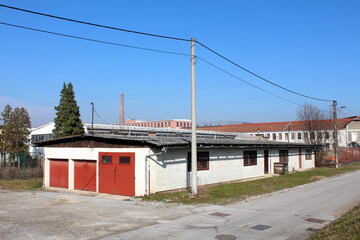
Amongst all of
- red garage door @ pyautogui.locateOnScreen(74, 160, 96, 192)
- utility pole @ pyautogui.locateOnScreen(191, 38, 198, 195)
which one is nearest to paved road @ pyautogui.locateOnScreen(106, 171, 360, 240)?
utility pole @ pyautogui.locateOnScreen(191, 38, 198, 195)

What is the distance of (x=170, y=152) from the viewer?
18312 millimetres

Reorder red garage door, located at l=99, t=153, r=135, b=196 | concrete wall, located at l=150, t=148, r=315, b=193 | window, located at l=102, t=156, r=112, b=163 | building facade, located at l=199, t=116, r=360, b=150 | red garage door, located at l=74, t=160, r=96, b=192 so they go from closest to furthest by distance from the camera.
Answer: red garage door, located at l=99, t=153, r=135, b=196 < concrete wall, located at l=150, t=148, r=315, b=193 < window, located at l=102, t=156, r=112, b=163 < red garage door, located at l=74, t=160, r=96, b=192 < building facade, located at l=199, t=116, r=360, b=150

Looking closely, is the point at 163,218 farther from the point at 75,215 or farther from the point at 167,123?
the point at 167,123

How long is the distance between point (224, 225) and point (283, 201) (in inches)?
229

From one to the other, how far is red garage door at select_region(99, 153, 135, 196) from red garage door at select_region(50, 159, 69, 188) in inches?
131

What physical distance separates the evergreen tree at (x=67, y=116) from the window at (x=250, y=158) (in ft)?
57.2

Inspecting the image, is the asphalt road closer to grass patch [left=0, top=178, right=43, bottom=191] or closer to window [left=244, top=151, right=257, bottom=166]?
grass patch [left=0, top=178, right=43, bottom=191]

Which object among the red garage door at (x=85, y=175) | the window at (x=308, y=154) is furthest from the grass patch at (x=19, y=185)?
the window at (x=308, y=154)

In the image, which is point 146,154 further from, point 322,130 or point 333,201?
point 322,130

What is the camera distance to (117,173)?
18.0m

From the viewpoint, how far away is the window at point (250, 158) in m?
25.9

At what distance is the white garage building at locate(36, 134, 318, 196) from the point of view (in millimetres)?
17203

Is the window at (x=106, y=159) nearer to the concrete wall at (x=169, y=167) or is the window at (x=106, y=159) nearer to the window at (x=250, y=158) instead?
the concrete wall at (x=169, y=167)

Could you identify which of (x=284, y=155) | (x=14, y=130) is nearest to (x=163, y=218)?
(x=284, y=155)
